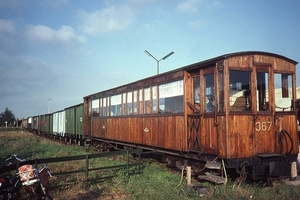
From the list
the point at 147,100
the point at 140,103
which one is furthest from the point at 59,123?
the point at 147,100

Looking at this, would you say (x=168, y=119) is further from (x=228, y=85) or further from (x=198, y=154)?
(x=228, y=85)

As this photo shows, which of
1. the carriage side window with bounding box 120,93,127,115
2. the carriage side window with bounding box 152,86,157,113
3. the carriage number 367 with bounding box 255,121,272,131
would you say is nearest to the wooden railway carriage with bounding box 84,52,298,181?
the carriage number 367 with bounding box 255,121,272,131

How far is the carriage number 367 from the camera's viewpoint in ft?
23.2

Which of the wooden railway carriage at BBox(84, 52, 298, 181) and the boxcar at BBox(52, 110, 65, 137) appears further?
the boxcar at BBox(52, 110, 65, 137)

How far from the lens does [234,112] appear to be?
6812 mm

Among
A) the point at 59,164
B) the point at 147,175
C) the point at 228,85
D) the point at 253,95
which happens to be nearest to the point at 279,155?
the point at 253,95

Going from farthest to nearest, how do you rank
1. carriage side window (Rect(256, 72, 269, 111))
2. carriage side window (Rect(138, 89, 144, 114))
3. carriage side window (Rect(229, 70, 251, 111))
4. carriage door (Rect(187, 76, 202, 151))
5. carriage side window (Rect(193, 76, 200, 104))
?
carriage side window (Rect(138, 89, 144, 114)), carriage side window (Rect(193, 76, 200, 104)), carriage door (Rect(187, 76, 202, 151)), carriage side window (Rect(256, 72, 269, 111)), carriage side window (Rect(229, 70, 251, 111))

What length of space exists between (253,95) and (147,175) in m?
3.68

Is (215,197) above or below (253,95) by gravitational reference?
below

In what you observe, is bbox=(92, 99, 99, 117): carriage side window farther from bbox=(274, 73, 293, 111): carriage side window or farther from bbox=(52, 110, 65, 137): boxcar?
bbox=(274, 73, 293, 111): carriage side window

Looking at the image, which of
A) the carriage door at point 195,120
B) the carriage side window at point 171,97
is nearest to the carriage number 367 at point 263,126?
the carriage door at point 195,120

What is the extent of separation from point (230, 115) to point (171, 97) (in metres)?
2.55

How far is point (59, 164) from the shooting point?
1020 centimetres

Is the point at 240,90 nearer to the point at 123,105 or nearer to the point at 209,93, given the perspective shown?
the point at 209,93
